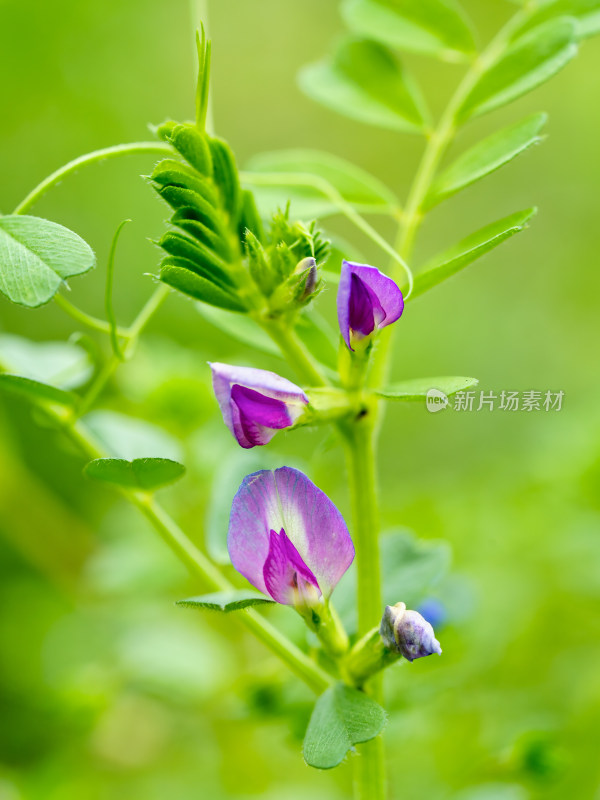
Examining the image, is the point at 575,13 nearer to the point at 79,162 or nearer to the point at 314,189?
the point at 314,189

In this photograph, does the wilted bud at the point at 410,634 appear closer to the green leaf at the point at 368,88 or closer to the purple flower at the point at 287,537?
the purple flower at the point at 287,537

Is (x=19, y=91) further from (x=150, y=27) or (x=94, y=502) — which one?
(x=94, y=502)

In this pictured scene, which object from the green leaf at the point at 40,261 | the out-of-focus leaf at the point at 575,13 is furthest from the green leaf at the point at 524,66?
the green leaf at the point at 40,261

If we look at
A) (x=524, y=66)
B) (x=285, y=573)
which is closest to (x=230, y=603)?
(x=285, y=573)

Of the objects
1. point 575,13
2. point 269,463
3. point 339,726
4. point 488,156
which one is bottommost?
point 339,726

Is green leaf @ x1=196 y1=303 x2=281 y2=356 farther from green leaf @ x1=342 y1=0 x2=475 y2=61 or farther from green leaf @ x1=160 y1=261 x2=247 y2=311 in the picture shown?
green leaf @ x1=342 y1=0 x2=475 y2=61
